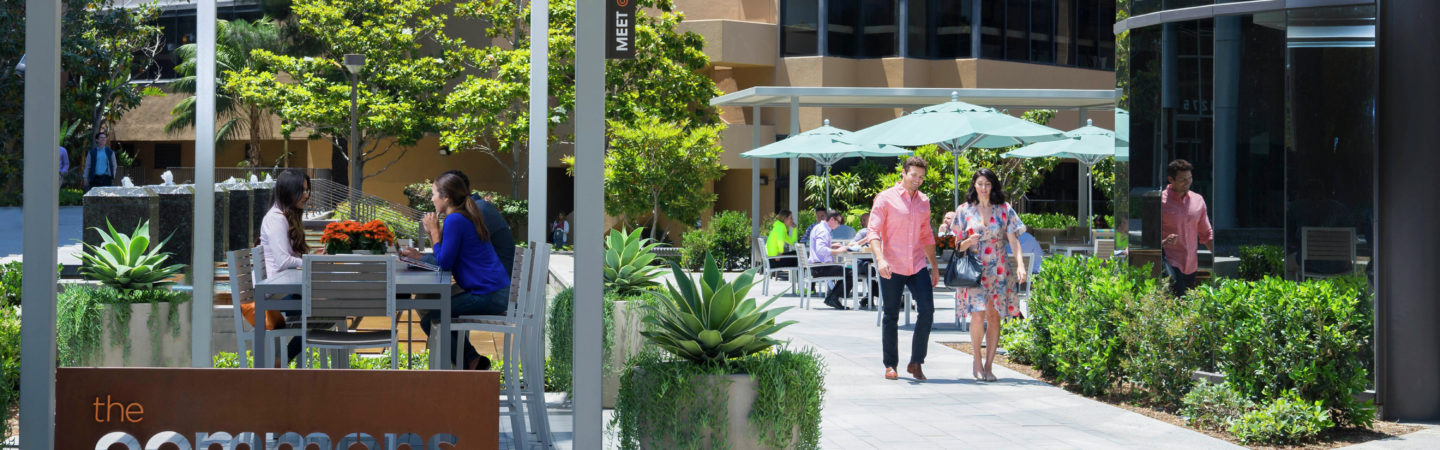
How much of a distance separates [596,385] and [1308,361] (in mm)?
4032

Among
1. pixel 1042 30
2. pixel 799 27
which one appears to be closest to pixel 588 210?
pixel 799 27

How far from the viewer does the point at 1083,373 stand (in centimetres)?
820

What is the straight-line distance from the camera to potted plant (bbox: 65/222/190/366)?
22.8 ft

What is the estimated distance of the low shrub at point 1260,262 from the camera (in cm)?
756

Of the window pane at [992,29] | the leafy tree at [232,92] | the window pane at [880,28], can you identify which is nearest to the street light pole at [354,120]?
the leafy tree at [232,92]

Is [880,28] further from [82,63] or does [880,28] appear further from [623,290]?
[623,290]

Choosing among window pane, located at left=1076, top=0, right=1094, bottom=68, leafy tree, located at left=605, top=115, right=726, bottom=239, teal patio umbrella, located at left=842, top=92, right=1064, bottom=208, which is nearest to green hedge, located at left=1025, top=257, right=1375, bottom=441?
teal patio umbrella, located at left=842, top=92, right=1064, bottom=208

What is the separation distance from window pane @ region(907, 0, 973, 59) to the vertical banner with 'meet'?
18.6m

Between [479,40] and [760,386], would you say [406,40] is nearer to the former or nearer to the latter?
[479,40]

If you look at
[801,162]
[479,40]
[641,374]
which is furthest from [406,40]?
[641,374]

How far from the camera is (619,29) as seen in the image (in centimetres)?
1334

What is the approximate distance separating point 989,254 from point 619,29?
5673 mm

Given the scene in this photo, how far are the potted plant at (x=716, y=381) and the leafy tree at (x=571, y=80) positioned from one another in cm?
2249

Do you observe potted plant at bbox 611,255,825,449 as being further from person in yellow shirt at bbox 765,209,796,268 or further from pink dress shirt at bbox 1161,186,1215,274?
person in yellow shirt at bbox 765,209,796,268
